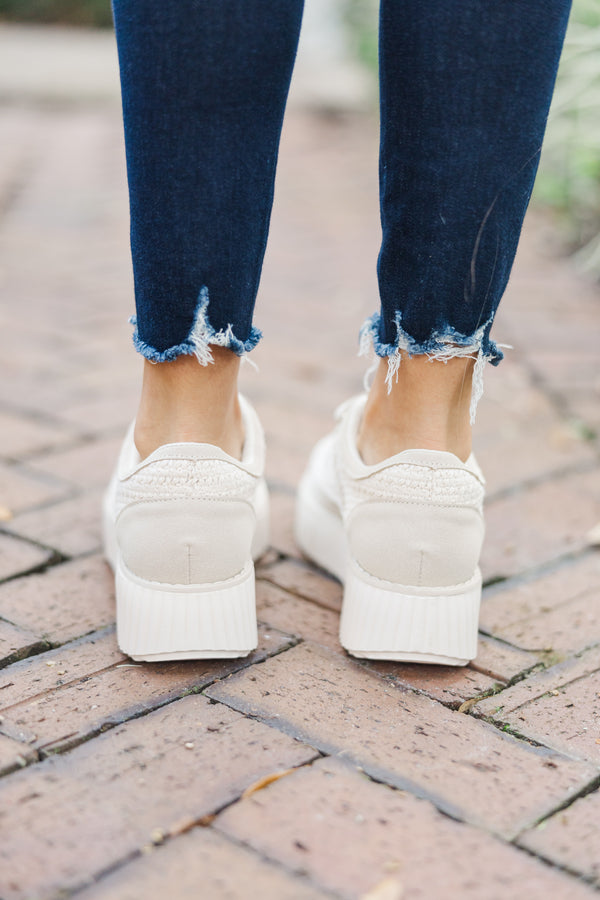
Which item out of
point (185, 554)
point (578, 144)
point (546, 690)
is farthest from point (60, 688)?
point (578, 144)

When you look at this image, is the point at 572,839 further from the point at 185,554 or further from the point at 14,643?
the point at 14,643

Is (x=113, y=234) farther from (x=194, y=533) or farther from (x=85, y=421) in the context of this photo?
(x=194, y=533)

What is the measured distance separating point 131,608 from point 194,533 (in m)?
0.11

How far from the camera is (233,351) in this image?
3.15 ft

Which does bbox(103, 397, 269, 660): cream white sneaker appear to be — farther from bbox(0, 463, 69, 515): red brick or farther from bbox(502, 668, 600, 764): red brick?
bbox(0, 463, 69, 515): red brick

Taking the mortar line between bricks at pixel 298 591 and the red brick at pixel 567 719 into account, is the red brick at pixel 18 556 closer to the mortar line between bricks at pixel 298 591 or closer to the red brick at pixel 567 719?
the mortar line between bricks at pixel 298 591

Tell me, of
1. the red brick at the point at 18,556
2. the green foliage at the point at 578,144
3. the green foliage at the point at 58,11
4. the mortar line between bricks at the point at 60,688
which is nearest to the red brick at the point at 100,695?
the mortar line between bricks at the point at 60,688

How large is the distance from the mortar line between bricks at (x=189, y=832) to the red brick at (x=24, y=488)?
725 mm

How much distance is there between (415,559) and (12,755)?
44 cm

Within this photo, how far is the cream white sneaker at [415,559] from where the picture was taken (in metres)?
1.03

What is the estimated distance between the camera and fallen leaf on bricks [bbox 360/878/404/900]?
2.40 feet

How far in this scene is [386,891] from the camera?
0.74 m

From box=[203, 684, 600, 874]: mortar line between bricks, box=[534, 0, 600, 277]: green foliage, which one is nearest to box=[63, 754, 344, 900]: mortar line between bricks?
box=[203, 684, 600, 874]: mortar line between bricks

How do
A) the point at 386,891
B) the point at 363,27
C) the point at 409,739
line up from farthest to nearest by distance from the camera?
the point at 363,27 < the point at 409,739 < the point at 386,891
